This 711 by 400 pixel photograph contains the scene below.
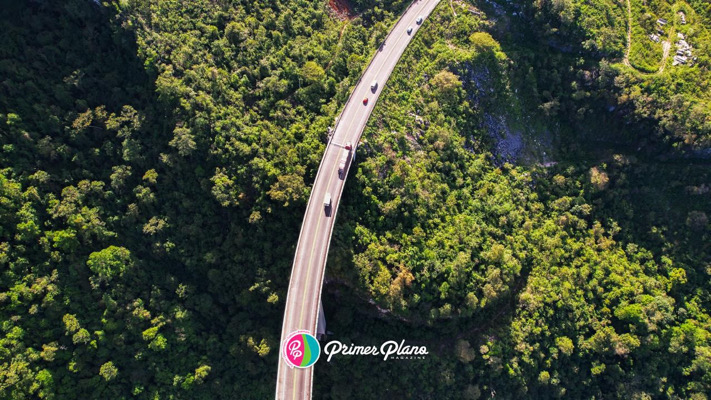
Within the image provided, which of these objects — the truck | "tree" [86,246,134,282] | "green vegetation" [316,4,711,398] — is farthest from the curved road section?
"tree" [86,246,134,282]

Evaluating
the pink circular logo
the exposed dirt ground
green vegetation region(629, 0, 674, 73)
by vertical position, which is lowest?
the pink circular logo

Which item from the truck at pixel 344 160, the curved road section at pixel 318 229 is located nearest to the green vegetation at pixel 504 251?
the truck at pixel 344 160

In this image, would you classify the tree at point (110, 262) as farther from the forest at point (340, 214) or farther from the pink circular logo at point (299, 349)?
the pink circular logo at point (299, 349)

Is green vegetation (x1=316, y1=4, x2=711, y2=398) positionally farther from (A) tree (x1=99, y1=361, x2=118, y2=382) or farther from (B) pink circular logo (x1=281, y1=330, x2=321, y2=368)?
(A) tree (x1=99, y1=361, x2=118, y2=382)

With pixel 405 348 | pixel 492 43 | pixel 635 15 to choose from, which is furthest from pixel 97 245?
pixel 635 15
